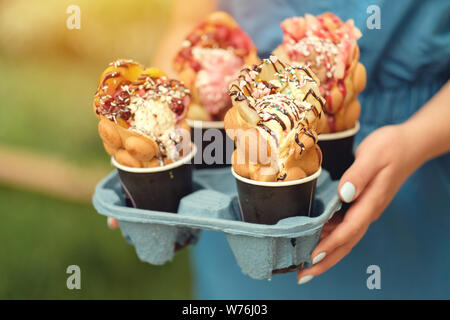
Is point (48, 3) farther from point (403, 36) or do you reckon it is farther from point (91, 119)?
point (403, 36)

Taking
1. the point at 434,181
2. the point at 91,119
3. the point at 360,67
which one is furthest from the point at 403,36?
the point at 91,119

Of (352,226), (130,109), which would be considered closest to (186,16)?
(130,109)

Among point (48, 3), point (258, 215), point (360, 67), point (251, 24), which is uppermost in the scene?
point (48, 3)

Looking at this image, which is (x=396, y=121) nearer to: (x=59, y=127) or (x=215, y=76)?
(x=215, y=76)

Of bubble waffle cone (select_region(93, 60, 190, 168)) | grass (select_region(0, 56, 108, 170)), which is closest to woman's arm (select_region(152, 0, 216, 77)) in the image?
grass (select_region(0, 56, 108, 170))

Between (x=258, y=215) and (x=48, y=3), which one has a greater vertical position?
(x=48, y=3)

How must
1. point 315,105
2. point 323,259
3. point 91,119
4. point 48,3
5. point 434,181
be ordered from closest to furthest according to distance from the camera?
point 315,105 < point 323,259 < point 434,181 < point 48,3 < point 91,119
